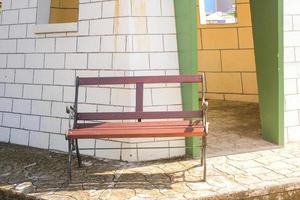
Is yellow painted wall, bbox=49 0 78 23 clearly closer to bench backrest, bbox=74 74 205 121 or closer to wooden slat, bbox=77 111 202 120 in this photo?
bench backrest, bbox=74 74 205 121

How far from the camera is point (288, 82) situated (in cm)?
511

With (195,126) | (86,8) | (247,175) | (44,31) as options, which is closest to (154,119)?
(195,126)

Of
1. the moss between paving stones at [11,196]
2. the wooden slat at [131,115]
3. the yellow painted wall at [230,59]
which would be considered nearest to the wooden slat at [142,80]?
the wooden slat at [131,115]

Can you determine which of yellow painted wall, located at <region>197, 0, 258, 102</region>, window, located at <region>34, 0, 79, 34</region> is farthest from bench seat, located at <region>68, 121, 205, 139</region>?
yellow painted wall, located at <region>197, 0, 258, 102</region>

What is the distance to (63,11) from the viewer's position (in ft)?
19.3

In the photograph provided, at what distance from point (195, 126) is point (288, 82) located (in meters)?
1.86

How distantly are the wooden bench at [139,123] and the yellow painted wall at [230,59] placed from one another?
3617 millimetres

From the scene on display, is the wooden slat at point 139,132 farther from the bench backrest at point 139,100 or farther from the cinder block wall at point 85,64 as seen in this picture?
the cinder block wall at point 85,64

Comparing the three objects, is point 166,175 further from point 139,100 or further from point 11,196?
point 11,196

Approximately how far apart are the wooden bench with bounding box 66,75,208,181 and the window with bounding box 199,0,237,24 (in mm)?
4072

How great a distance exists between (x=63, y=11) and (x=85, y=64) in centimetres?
134

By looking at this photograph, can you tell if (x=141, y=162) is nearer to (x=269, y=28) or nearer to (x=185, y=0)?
(x=185, y=0)

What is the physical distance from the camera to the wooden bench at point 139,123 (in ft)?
12.4

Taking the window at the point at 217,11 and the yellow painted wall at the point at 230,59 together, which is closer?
the yellow painted wall at the point at 230,59
